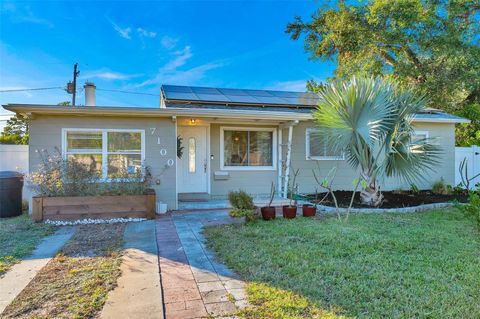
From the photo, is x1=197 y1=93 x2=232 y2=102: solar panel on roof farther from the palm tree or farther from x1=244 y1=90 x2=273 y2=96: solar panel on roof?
the palm tree

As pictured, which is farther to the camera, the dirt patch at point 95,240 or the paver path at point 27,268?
the dirt patch at point 95,240

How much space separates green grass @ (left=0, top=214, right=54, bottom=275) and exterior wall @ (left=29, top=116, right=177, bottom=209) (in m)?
1.45

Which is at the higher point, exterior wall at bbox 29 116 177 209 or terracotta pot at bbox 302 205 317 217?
exterior wall at bbox 29 116 177 209

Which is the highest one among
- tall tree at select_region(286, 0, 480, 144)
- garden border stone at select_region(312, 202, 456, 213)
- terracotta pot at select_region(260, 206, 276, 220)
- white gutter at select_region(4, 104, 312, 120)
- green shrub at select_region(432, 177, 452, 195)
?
tall tree at select_region(286, 0, 480, 144)

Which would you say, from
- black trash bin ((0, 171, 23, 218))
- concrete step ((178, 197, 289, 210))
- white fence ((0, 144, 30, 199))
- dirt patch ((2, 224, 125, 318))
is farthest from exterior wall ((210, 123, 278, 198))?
white fence ((0, 144, 30, 199))

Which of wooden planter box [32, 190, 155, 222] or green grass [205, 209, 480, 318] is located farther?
wooden planter box [32, 190, 155, 222]

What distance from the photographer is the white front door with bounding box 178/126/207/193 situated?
360 inches

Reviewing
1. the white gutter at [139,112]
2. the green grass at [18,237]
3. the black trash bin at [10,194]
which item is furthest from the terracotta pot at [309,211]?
the black trash bin at [10,194]

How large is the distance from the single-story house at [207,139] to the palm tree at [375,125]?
1.23m

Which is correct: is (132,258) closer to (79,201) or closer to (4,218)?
(79,201)

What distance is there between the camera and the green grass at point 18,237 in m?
4.14

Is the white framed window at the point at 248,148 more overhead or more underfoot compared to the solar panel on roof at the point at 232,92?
more underfoot

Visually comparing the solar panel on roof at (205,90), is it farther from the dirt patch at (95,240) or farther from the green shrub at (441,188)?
the green shrub at (441,188)

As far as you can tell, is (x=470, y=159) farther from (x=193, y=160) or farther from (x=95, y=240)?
(x=95, y=240)
